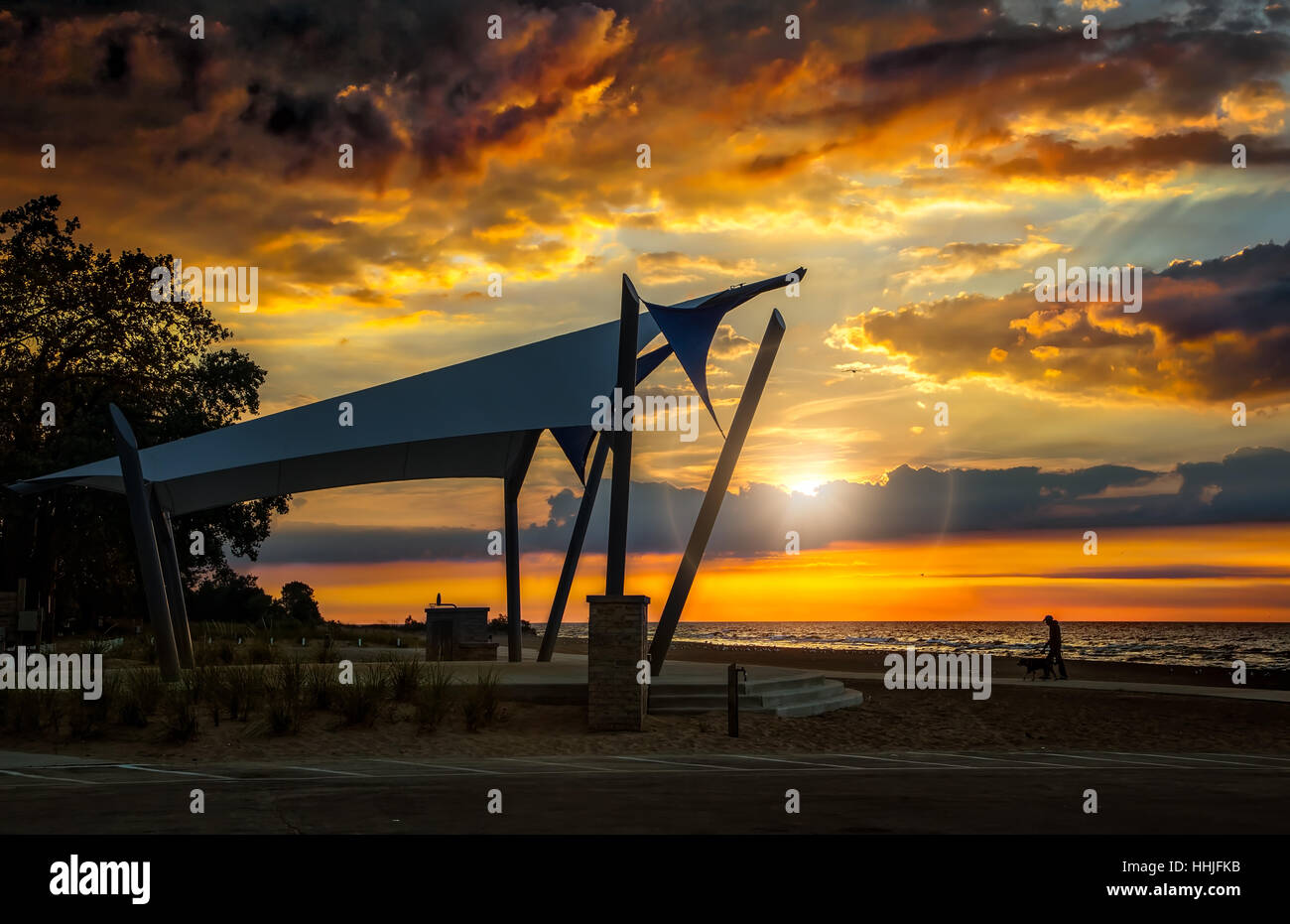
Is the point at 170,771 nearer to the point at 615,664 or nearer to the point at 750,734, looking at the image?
the point at 615,664

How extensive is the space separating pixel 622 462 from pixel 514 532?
300 inches

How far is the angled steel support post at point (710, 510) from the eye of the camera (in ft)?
60.2

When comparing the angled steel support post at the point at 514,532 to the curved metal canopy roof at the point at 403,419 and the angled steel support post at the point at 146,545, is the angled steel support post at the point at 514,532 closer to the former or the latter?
the curved metal canopy roof at the point at 403,419

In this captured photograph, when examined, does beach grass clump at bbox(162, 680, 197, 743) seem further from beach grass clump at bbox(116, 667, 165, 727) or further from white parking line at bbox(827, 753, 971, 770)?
white parking line at bbox(827, 753, 971, 770)

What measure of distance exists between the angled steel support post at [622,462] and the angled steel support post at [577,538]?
19.9 feet

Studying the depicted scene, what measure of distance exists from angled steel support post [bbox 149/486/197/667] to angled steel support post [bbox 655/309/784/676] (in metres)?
9.11

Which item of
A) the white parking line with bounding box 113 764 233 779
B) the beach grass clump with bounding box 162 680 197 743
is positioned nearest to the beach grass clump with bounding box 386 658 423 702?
the beach grass clump with bounding box 162 680 197 743

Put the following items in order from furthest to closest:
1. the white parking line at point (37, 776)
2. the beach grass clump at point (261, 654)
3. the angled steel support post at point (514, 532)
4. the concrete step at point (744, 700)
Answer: the angled steel support post at point (514, 532), the beach grass clump at point (261, 654), the concrete step at point (744, 700), the white parking line at point (37, 776)

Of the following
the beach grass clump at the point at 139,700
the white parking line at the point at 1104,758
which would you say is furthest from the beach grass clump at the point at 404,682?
the white parking line at the point at 1104,758

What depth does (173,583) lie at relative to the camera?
2098cm

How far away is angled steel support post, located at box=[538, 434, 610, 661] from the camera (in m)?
23.9

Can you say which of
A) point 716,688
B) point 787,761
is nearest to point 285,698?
point 716,688

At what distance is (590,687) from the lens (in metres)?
15.4
